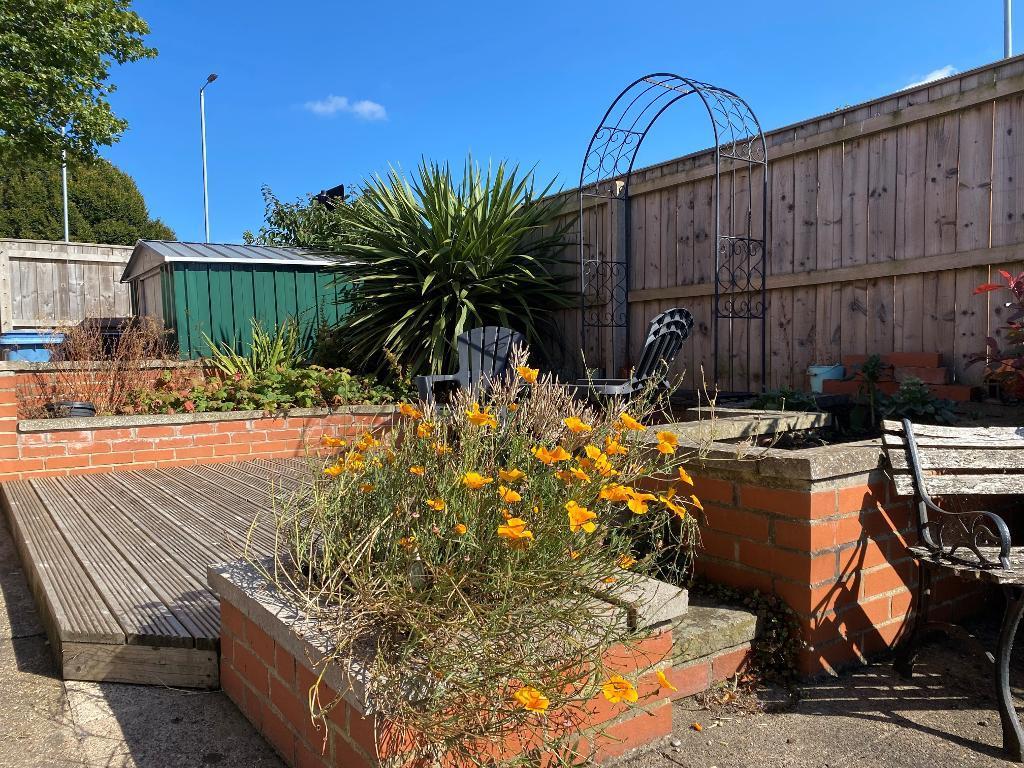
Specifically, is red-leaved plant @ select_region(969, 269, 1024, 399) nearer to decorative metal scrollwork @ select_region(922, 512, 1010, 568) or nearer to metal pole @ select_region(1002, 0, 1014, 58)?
decorative metal scrollwork @ select_region(922, 512, 1010, 568)

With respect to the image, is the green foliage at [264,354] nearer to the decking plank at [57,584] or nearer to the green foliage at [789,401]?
the decking plank at [57,584]

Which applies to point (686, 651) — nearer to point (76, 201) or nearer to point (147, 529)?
point (147, 529)

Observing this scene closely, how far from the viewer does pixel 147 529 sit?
320 cm

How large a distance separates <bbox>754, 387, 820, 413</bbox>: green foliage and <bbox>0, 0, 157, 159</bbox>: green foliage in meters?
9.78

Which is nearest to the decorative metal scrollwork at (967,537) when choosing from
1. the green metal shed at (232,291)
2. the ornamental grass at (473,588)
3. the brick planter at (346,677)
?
the brick planter at (346,677)

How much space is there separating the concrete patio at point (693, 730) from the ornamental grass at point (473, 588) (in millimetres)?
394

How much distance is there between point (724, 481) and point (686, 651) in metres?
0.57

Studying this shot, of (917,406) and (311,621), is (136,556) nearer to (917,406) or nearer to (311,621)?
(311,621)

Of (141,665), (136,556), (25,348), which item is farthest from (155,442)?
(25,348)

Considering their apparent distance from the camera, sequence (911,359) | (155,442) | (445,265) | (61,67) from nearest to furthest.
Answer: (911,359), (155,442), (445,265), (61,67)

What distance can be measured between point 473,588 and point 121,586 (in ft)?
5.26

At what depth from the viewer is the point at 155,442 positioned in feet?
15.5

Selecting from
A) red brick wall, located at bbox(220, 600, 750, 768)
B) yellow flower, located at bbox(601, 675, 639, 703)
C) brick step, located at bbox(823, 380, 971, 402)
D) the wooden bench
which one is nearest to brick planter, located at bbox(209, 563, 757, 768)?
red brick wall, located at bbox(220, 600, 750, 768)

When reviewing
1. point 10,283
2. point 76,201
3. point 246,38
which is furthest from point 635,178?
point 76,201
